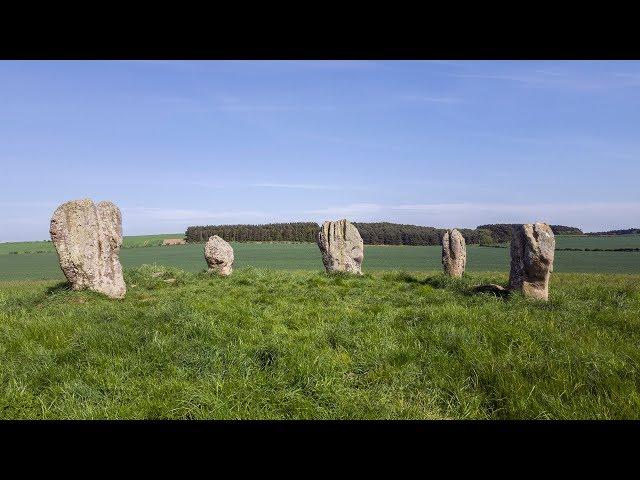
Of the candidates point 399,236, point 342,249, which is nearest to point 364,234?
point 399,236

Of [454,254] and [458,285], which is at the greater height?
[454,254]

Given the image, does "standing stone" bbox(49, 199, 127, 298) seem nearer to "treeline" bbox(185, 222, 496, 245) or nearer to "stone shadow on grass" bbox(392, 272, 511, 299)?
"stone shadow on grass" bbox(392, 272, 511, 299)

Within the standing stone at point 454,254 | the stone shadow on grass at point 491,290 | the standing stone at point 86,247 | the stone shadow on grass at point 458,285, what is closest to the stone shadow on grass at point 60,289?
the standing stone at point 86,247

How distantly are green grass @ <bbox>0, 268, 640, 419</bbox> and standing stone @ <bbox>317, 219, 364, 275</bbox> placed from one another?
11149 mm

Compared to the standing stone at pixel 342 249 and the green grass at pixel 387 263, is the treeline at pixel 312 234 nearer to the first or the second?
the green grass at pixel 387 263

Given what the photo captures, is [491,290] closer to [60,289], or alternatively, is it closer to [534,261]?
[534,261]

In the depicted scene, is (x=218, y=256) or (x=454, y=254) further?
(x=218, y=256)

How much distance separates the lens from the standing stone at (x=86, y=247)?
42.9 feet

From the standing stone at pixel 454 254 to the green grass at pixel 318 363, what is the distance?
984 cm

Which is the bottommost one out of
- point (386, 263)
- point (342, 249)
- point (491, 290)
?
point (386, 263)

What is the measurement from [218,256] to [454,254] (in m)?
11.1

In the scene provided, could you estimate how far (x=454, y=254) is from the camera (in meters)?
19.6

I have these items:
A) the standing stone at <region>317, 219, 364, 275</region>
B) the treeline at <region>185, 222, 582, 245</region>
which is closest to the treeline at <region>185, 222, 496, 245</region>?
the treeline at <region>185, 222, 582, 245</region>

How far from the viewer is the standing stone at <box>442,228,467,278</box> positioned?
64.3 ft
